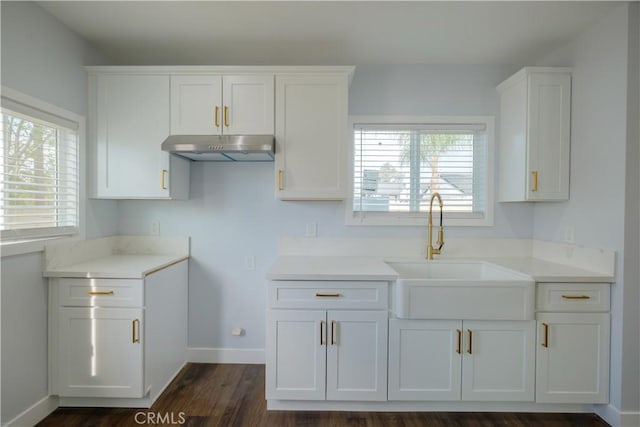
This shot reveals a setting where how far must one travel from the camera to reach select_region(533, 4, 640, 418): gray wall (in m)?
1.97

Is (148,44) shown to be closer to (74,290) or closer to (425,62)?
(74,290)

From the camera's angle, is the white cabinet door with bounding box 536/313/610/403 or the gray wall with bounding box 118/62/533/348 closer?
the white cabinet door with bounding box 536/313/610/403

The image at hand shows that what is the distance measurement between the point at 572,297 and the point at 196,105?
2.77 m

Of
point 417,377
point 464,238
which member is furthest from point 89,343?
point 464,238

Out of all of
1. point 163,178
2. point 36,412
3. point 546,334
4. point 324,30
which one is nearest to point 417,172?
point 324,30

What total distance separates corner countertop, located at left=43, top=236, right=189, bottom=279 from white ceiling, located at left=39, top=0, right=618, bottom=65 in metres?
1.46

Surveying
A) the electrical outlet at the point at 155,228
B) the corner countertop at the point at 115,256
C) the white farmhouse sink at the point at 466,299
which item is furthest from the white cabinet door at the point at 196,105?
the white farmhouse sink at the point at 466,299

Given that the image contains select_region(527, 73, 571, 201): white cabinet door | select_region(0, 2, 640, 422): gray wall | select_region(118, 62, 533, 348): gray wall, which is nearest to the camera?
select_region(0, 2, 640, 422): gray wall

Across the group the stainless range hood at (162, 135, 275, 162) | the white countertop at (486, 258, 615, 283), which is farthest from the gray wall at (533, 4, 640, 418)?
the stainless range hood at (162, 135, 275, 162)

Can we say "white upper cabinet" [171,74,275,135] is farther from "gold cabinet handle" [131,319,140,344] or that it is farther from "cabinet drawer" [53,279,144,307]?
"gold cabinet handle" [131,319,140,344]

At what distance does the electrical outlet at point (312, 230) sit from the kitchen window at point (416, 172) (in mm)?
338

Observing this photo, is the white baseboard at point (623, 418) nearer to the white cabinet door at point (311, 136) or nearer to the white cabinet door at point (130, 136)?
the white cabinet door at point (311, 136)

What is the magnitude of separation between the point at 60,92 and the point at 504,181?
10.6ft

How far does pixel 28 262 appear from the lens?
6.48 feet
